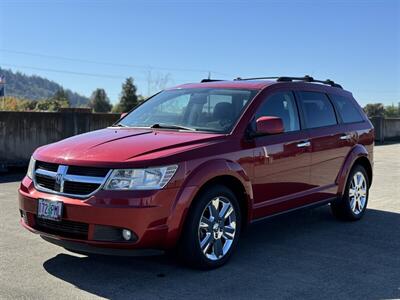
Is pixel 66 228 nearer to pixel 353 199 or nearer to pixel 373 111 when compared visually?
pixel 353 199

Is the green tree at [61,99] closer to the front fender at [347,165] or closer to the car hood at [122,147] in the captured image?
the front fender at [347,165]

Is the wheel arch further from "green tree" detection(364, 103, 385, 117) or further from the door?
"green tree" detection(364, 103, 385, 117)

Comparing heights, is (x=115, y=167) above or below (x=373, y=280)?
above

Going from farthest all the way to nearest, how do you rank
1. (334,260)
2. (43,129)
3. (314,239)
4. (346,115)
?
(43,129), (346,115), (314,239), (334,260)

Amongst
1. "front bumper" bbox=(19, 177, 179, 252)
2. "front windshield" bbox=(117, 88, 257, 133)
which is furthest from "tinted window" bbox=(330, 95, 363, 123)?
"front bumper" bbox=(19, 177, 179, 252)

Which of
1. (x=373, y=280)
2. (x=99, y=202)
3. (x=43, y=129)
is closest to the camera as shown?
(x=99, y=202)

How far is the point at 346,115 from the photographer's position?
734cm

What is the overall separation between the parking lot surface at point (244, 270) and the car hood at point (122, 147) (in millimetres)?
1047

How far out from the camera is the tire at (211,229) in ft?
15.4

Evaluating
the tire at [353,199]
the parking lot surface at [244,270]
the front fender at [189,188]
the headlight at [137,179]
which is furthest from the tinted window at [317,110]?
the headlight at [137,179]

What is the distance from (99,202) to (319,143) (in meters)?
3.16

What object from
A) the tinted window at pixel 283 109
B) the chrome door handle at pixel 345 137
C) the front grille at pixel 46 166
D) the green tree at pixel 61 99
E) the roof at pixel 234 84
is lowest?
the front grille at pixel 46 166

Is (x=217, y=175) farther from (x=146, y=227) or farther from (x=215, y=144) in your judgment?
(x=146, y=227)

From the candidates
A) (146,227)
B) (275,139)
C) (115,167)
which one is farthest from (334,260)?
(115,167)
